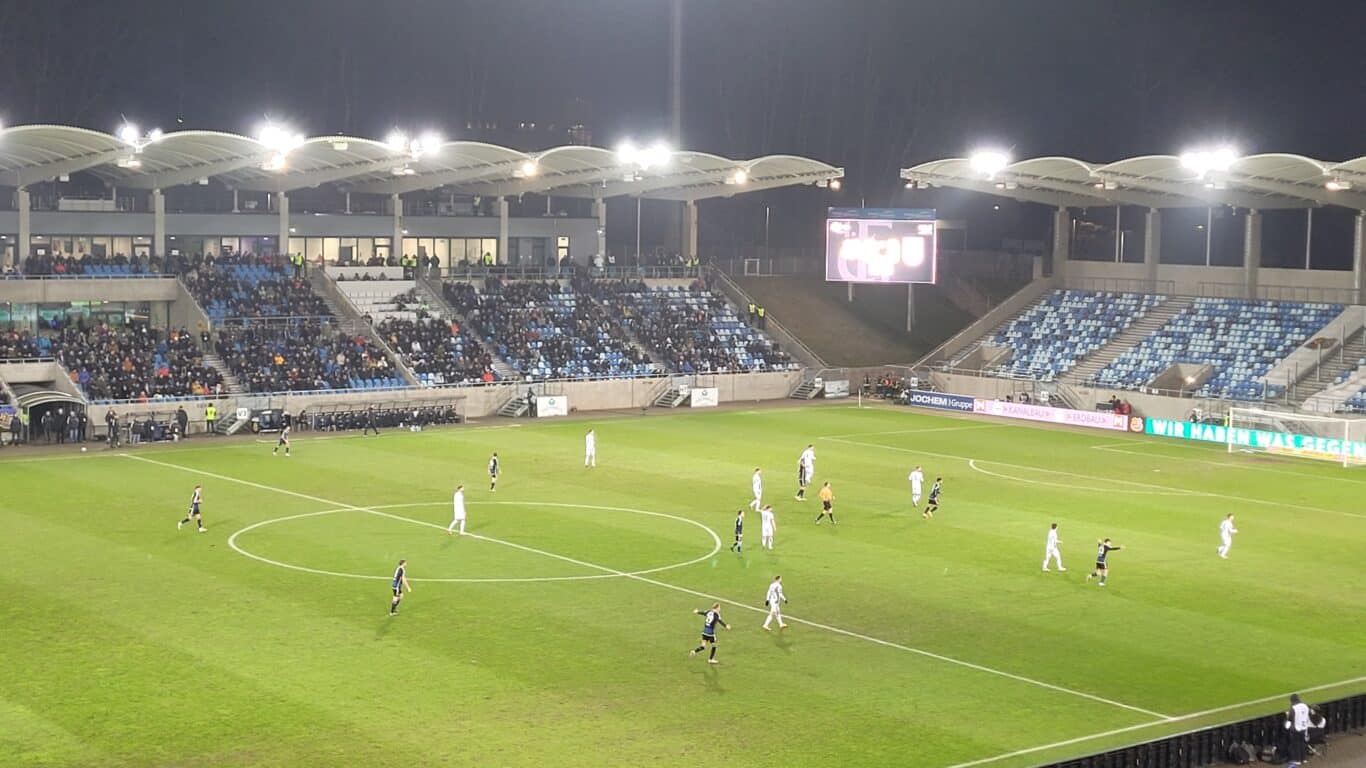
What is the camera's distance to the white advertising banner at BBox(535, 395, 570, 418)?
6575 centimetres

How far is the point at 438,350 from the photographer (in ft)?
221

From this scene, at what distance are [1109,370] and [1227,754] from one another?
4984 cm

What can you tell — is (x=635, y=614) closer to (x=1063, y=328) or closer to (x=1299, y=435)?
(x=1299, y=435)

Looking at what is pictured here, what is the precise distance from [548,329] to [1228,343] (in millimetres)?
29708

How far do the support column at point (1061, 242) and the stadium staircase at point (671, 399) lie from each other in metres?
23.2

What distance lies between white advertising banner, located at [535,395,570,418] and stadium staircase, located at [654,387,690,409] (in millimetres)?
5200

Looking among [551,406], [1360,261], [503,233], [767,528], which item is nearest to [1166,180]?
[1360,261]

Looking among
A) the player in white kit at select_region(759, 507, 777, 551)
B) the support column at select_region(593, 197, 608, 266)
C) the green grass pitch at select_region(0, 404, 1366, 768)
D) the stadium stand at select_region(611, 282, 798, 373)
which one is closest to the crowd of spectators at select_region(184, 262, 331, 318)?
the stadium stand at select_region(611, 282, 798, 373)

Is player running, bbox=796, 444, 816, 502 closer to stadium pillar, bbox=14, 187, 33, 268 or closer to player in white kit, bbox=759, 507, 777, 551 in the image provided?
player in white kit, bbox=759, 507, 777, 551

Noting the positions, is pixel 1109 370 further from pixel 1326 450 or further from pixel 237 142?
pixel 237 142

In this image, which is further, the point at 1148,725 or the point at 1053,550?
the point at 1053,550

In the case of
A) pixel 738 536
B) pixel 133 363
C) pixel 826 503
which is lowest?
pixel 738 536

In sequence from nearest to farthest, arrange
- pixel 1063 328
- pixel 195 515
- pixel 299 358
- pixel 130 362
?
pixel 195 515 → pixel 130 362 → pixel 299 358 → pixel 1063 328

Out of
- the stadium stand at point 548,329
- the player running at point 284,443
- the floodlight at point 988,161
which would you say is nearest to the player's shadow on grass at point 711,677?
the player running at point 284,443
